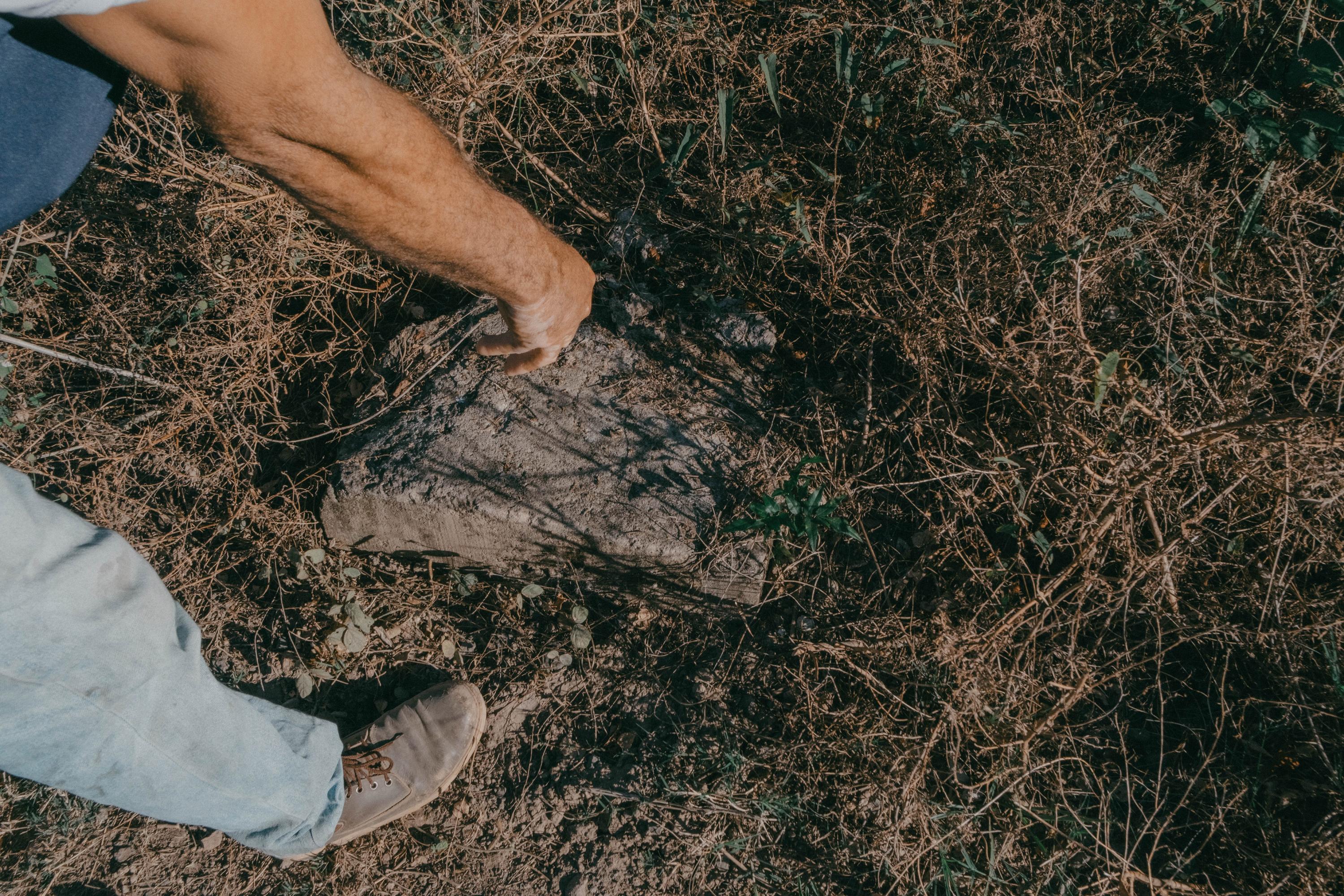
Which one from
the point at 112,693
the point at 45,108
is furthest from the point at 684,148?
the point at 112,693

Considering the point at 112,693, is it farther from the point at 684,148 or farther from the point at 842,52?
the point at 842,52

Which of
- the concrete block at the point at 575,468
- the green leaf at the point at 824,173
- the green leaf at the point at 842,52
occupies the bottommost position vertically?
the concrete block at the point at 575,468

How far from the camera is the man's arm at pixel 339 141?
3.04ft

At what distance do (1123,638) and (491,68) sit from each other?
237cm

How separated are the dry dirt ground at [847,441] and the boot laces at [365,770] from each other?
23 cm

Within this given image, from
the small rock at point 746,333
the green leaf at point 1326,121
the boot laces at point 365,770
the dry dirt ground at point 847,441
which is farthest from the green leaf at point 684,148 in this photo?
the boot laces at point 365,770

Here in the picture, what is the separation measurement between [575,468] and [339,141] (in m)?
1.03

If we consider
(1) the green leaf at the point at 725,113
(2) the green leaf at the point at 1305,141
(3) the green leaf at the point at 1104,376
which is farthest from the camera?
(1) the green leaf at the point at 725,113

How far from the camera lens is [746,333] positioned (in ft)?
6.89

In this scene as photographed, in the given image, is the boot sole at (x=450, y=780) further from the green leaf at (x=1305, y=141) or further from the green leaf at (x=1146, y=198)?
the green leaf at (x=1305, y=141)

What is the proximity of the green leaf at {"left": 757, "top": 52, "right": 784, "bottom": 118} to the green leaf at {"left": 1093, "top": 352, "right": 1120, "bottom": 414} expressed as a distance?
1.07 meters

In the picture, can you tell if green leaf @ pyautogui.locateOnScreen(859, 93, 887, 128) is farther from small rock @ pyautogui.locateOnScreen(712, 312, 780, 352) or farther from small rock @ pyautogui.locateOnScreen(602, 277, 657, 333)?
small rock @ pyautogui.locateOnScreen(602, 277, 657, 333)

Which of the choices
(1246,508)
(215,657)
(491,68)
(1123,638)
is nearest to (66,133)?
(491,68)

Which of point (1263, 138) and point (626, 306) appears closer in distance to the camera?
point (1263, 138)
